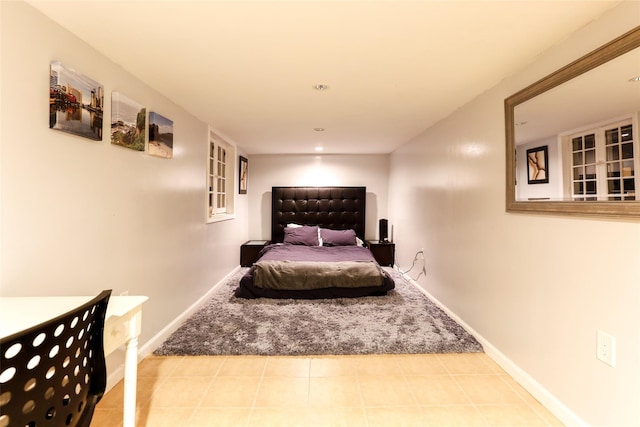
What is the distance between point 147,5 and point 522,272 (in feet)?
8.28

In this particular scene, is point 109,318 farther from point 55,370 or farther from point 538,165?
point 538,165

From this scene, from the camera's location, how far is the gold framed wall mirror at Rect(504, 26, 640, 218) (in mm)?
1269

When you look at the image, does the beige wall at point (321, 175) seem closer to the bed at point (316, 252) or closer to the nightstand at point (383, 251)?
the bed at point (316, 252)

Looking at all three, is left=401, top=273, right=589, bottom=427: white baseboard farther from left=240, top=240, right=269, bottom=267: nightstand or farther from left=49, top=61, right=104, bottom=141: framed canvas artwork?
left=240, top=240, right=269, bottom=267: nightstand

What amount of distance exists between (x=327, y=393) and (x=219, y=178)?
3.24 metres

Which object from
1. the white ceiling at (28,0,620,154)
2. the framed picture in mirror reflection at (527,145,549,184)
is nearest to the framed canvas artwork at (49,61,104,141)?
the white ceiling at (28,0,620,154)

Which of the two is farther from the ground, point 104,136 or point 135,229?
point 104,136

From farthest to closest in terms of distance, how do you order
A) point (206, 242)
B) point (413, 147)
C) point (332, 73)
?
1. point (413, 147)
2. point (206, 242)
3. point (332, 73)

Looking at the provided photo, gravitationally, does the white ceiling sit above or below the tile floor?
above

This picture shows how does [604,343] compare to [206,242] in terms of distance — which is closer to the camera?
[604,343]

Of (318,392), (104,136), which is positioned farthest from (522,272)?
(104,136)

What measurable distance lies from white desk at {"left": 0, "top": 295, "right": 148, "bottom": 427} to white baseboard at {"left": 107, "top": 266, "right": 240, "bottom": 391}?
0.80 metres

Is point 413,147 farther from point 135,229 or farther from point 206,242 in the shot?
point 135,229

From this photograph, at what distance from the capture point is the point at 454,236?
2.86 meters
